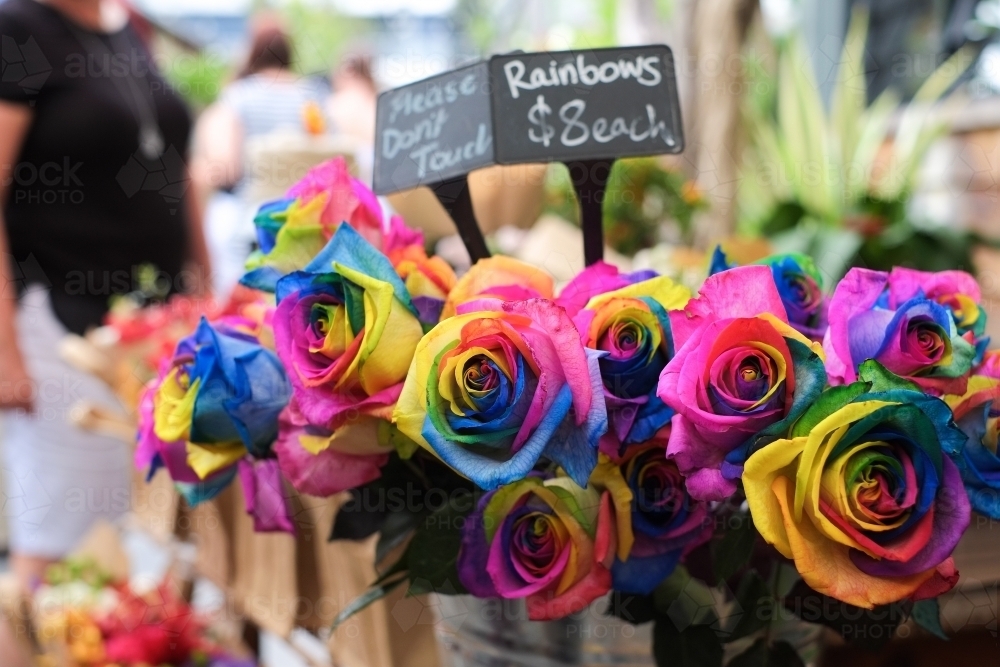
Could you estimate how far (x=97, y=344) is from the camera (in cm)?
131

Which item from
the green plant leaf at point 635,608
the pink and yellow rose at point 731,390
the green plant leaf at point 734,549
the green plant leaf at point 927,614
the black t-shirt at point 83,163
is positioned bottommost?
the green plant leaf at point 927,614

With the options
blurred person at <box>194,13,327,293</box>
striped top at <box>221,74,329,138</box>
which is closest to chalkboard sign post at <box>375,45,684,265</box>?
blurred person at <box>194,13,327,293</box>

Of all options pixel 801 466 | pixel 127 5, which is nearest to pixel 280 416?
pixel 801 466

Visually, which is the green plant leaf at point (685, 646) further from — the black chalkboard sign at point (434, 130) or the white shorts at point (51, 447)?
the white shorts at point (51, 447)

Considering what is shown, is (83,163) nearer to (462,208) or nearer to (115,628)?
(115,628)

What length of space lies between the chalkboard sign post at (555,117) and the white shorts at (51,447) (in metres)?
1.20

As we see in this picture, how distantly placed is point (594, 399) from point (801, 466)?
88mm

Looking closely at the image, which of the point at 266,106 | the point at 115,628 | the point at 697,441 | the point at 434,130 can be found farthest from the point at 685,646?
the point at 266,106

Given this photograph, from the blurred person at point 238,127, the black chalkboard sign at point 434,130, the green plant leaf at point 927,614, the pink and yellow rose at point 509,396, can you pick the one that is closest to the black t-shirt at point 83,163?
the blurred person at point 238,127

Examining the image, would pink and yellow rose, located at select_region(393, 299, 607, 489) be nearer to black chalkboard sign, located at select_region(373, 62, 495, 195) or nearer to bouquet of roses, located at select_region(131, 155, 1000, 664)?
bouquet of roses, located at select_region(131, 155, 1000, 664)

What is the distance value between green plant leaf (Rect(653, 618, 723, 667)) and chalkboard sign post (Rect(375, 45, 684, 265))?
0.25m

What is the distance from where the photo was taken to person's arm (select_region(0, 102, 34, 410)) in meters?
1.54

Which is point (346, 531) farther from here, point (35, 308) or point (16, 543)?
point (16, 543)

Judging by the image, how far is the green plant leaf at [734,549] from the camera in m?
0.42
